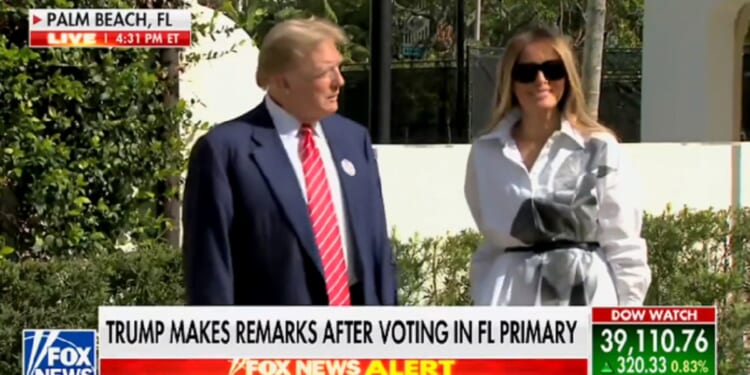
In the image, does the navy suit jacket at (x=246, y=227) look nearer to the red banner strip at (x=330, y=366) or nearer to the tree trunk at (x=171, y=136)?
the red banner strip at (x=330, y=366)

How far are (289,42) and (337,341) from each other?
0.80 m

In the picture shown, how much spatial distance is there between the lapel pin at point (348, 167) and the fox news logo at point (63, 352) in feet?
3.50

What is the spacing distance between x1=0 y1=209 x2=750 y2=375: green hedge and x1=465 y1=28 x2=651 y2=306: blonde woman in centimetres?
256

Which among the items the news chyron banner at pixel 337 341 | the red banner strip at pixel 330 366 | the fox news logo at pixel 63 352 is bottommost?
the fox news logo at pixel 63 352

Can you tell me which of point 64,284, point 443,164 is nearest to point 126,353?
point 64,284

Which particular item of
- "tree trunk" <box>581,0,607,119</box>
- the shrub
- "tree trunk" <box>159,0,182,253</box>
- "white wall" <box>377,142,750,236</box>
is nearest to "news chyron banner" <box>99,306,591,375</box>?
the shrub

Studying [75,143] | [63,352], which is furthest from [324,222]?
[75,143]

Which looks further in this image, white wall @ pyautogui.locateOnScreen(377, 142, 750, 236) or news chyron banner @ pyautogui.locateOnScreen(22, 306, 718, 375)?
white wall @ pyautogui.locateOnScreen(377, 142, 750, 236)

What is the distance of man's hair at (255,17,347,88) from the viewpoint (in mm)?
3547

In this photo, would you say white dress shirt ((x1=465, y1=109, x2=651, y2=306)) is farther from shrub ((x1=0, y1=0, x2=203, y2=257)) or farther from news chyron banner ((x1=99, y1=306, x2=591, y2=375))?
shrub ((x1=0, y1=0, x2=203, y2=257))

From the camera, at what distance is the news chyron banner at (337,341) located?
351cm

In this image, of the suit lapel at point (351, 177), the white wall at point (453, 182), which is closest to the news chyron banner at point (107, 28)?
the white wall at point (453, 182)

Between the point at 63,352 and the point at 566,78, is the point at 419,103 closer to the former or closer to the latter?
the point at 63,352

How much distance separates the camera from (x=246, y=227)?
11.5 feet
